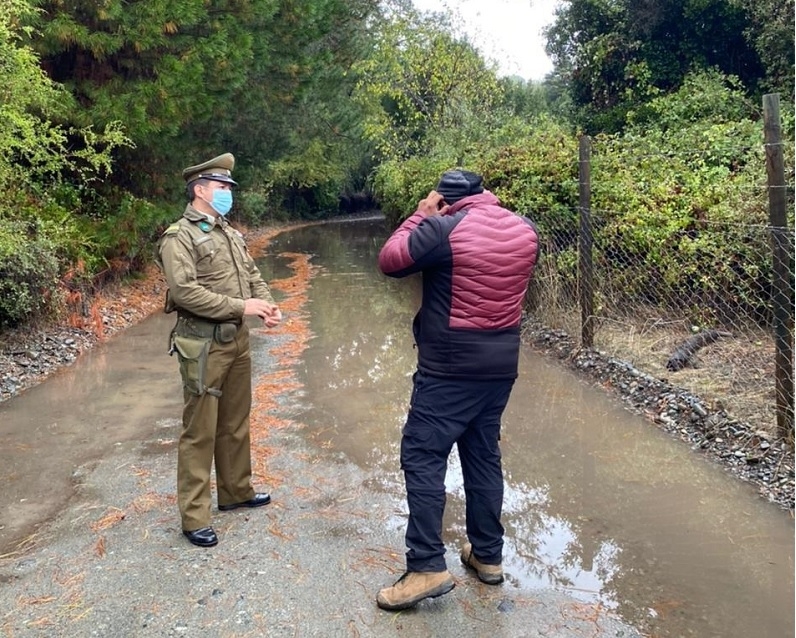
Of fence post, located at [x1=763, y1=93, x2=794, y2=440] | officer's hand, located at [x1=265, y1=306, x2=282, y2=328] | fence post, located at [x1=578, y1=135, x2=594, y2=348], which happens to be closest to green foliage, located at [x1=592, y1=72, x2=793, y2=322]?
fence post, located at [x1=578, y1=135, x2=594, y2=348]

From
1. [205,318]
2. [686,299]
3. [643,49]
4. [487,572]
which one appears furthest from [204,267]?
[643,49]

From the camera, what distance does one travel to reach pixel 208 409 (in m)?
3.89

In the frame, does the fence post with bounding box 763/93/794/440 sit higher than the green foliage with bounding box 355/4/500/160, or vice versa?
the green foliage with bounding box 355/4/500/160

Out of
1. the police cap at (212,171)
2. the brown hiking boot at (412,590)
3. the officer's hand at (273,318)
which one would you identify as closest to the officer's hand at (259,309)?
the officer's hand at (273,318)

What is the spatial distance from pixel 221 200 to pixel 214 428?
130 cm

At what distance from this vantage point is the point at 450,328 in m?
3.21

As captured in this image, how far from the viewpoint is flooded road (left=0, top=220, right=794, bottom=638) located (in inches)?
136

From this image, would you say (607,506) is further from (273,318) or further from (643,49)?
(643,49)

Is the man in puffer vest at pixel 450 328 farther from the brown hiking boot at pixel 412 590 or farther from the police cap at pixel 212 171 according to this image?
the police cap at pixel 212 171

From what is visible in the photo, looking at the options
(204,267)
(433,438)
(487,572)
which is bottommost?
(487,572)

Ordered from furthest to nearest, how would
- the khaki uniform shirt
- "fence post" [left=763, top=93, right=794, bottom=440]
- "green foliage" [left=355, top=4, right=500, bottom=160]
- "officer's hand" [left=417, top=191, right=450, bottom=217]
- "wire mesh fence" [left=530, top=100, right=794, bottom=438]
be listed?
"green foliage" [left=355, top=4, right=500, bottom=160] → "wire mesh fence" [left=530, top=100, right=794, bottom=438] → "fence post" [left=763, top=93, right=794, bottom=440] → the khaki uniform shirt → "officer's hand" [left=417, top=191, right=450, bottom=217]

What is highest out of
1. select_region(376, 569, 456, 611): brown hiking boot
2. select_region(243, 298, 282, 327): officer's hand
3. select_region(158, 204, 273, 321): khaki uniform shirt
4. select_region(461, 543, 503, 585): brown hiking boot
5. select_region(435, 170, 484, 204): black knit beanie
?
select_region(435, 170, 484, 204): black knit beanie

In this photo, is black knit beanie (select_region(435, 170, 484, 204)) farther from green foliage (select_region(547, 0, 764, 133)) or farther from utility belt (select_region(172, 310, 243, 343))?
green foliage (select_region(547, 0, 764, 133))

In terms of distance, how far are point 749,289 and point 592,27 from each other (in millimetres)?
12636
